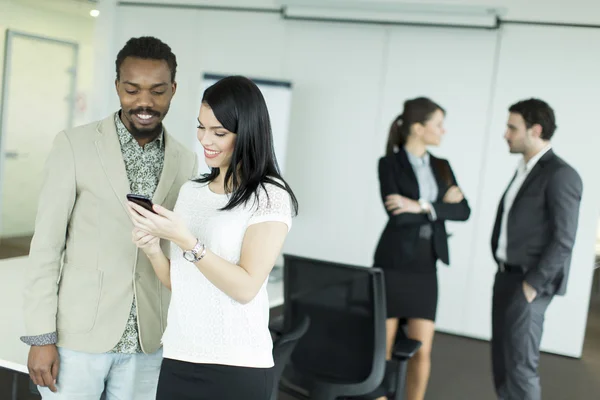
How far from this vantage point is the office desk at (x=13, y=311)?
201 cm

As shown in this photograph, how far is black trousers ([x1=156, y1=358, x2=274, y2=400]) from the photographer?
1.55 m

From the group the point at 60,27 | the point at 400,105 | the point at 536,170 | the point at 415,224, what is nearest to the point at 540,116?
the point at 536,170

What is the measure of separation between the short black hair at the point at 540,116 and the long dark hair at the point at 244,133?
8.16ft

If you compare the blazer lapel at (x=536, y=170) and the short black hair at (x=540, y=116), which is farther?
the short black hair at (x=540, y=116)

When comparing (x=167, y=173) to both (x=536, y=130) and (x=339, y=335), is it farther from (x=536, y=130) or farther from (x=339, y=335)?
(x=536, y=130)

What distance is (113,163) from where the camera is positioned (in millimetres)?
→ 1724

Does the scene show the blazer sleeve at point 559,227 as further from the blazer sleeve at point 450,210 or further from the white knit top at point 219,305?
the white knit top at point 219,305

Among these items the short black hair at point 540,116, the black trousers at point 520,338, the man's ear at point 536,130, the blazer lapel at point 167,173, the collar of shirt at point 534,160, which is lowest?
the black trousers at point 520,338

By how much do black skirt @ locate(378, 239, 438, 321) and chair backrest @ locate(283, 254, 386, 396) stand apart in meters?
0.82

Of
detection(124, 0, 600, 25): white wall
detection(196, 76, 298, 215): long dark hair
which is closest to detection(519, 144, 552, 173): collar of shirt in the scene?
detection(124, 0, 600, 25): white wall

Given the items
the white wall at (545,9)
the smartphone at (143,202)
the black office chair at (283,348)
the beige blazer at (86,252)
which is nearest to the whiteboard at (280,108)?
the white wall at (545,9)

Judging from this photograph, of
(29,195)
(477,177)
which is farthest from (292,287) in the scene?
(29,195)

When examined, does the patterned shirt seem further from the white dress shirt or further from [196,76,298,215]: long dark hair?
the white dress shirt

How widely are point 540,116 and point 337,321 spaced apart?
185 centimetres
